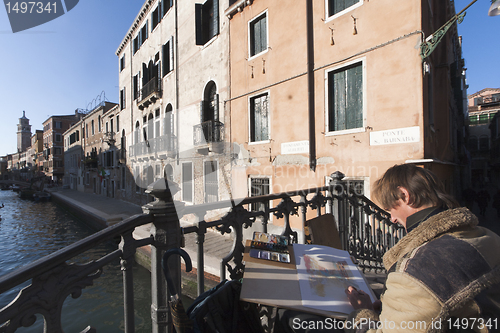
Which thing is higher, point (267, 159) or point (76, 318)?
point (267, 159)

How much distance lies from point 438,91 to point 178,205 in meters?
8.46

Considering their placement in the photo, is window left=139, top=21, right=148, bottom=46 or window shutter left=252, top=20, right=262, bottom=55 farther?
window left=139, top=21, right=148, bottom=46

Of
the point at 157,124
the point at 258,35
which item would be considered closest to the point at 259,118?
the point at 258,35

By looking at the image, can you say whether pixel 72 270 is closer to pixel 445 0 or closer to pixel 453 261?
pixel 453 261

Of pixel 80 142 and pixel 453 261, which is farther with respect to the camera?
pixel 80 142

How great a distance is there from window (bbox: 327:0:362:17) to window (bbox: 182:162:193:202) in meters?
8.48

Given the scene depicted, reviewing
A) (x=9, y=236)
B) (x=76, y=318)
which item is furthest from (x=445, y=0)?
(x=9, y=236)

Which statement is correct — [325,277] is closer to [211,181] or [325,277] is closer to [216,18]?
[211,181]

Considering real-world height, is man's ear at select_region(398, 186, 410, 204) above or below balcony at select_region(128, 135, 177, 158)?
below

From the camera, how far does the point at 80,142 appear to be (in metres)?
33.1

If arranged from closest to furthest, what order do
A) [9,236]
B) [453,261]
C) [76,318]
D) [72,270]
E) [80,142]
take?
1. [453,261]
2. [72,270]
3. [76,318]
4. [9,236]
5. [80,142]

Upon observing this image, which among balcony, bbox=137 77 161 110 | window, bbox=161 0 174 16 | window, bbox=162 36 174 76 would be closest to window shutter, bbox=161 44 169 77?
window, bbox=162 36 174 76

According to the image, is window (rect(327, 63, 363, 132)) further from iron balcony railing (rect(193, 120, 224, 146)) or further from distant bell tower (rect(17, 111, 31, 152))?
distant bell tower (rect(17, 111, 31, 152))

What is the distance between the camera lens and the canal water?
22.3 ft
